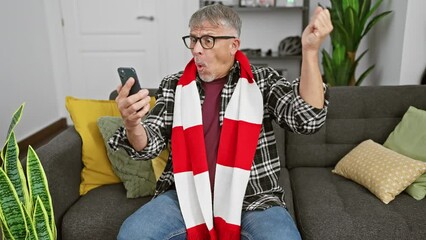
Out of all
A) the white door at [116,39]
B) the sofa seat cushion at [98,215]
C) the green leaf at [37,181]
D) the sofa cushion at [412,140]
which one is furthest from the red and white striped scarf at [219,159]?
the white door at [116,39]

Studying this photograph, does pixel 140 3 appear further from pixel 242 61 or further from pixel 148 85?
pixel 242 61

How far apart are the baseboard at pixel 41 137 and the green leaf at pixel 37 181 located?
2.24 metres

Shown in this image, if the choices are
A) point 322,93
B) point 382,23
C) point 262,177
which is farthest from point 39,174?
point 382,23

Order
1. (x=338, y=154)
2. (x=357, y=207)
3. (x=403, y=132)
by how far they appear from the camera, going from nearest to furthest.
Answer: (x=357, y=207), (x=403, y=132), (x=338, y=154)

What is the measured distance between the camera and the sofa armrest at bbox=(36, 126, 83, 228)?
144cm

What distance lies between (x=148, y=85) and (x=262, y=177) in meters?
2.88

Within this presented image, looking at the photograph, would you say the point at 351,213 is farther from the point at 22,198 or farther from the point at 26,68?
the point at 26,68

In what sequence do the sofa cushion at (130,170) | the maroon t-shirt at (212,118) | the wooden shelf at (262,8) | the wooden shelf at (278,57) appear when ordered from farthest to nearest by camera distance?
1. the wooden shelf at (278,57)
2. the wooden shelf at (262,8)
3. the sofa cushion at (130,170)
4. the maroon t-shirt at (212,118)

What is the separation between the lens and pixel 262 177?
53.1 inches

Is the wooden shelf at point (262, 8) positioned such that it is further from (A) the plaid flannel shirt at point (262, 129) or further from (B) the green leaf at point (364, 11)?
(A) the plaid flannel shirt at point (262, 129)

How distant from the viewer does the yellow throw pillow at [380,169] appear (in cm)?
149

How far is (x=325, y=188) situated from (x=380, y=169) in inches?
9.6

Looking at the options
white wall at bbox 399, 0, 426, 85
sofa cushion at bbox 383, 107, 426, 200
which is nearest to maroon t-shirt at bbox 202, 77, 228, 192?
sofa cushion at bbox 383, 107, 426, 200

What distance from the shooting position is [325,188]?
1620 mm
